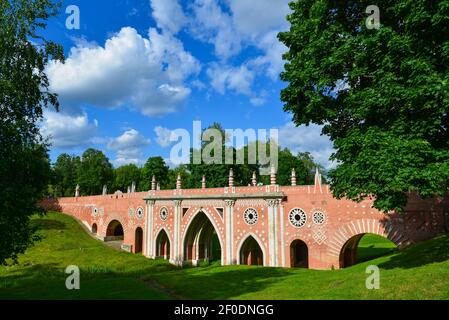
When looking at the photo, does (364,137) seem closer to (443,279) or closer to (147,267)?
(443,279)

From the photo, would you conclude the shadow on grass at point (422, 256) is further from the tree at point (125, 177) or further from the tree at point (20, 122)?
the tree at point (125, 177)

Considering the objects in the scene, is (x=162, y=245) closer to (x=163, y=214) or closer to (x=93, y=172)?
(x=163, y=214)

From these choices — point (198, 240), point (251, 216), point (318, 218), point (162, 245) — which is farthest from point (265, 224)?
point (162, 245)

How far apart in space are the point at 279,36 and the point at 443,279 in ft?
41.3

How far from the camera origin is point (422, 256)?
52.0 ft

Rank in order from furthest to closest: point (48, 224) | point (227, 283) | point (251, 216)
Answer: point (48, 224)
point (251, 216)
point (227, 283)

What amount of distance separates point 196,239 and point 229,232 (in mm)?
6288

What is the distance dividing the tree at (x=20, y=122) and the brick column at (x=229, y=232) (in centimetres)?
1912

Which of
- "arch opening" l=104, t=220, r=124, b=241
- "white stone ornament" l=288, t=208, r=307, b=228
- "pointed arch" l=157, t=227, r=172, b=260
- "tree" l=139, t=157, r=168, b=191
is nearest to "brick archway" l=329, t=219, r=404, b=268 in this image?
"white stone ornament" l=288, t=208, r=307, b=228

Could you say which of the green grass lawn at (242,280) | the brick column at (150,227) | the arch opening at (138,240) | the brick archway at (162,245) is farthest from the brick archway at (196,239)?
the arch opening at (138,240)

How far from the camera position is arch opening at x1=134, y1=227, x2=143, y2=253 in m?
42.1

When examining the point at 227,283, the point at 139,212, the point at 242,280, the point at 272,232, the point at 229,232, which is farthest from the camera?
the point at 139,212

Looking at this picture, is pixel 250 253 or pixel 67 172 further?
pixel 67 172
